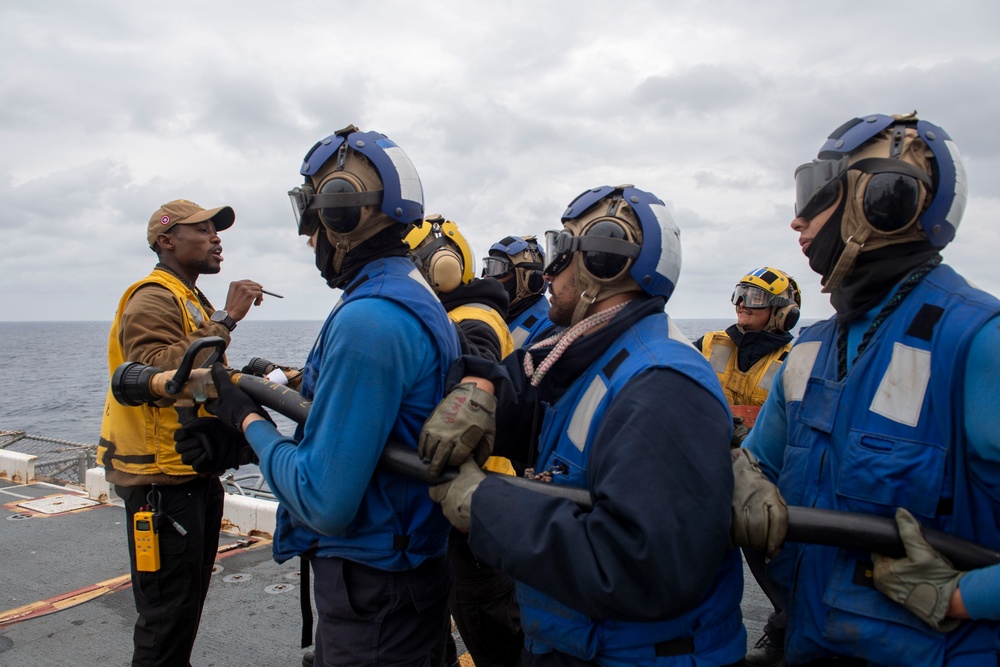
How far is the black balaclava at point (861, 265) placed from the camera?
207 cm

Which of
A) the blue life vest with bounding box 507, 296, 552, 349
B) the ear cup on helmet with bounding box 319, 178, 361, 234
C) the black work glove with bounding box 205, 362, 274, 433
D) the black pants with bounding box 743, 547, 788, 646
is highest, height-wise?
the ear cup on helmet with bounding box 319, 178, 361, 234

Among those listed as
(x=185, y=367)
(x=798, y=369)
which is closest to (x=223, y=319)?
(x=185, y=367)

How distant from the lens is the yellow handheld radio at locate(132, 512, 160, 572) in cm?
354

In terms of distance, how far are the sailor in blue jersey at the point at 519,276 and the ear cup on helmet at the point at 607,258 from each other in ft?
12.9

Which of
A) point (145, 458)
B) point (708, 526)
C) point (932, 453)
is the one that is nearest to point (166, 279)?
point (145, 458)

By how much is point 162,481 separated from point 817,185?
11.2 feet

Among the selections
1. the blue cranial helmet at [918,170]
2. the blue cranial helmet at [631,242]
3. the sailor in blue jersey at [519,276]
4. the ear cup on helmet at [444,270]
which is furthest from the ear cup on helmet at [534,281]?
the blue cranial helmet at [918,170]

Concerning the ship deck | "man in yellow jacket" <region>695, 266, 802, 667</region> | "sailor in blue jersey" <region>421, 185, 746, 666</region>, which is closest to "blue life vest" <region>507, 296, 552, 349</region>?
"man in yellow jacket" <region>695, 266, 802, 667</region>

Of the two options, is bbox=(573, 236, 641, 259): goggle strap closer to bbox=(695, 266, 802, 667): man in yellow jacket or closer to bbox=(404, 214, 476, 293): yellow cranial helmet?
bbox=(404, 214, 476, 293): yellow cranial helmet

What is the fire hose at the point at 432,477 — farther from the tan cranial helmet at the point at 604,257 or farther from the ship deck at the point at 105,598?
the ship deck at the point at 105,598

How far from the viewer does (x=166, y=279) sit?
13.1ft

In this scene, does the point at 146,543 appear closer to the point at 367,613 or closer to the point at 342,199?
the point at 367,613

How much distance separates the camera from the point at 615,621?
2.00m

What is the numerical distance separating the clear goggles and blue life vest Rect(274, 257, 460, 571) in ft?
14.1
